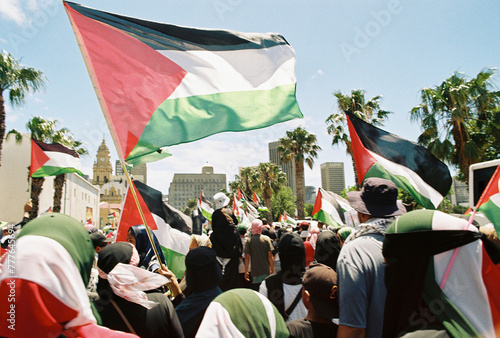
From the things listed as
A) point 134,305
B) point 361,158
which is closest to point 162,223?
point 361,158

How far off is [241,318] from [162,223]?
4.35m

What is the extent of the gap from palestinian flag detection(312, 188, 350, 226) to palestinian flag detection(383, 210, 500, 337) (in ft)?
24.3

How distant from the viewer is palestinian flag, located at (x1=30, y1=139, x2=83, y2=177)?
778cm

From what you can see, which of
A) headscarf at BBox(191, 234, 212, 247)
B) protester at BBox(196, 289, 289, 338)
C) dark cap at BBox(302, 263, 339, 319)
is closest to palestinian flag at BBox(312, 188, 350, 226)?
headscarf at BBox(191, 234, 212, 247)

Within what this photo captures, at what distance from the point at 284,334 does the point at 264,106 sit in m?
3.04

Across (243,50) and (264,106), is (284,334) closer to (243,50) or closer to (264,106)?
(264,106)

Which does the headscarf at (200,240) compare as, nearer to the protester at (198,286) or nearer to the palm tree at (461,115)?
the protester at (198,286)

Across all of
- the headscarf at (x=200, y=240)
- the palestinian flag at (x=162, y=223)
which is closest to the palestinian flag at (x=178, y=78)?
the palestinian flag at (x=162, y=223)

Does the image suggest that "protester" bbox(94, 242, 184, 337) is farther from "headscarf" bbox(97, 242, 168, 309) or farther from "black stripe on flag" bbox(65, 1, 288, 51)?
"black stripe on flag" bbox(65, 1, 288, 51)

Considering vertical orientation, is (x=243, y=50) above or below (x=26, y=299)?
above

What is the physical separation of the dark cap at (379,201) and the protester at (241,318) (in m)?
1.18

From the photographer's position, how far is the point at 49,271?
4.69 feet

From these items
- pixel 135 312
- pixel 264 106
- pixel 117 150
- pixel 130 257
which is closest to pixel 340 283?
pixel 135 312

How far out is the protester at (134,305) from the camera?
2219mm
